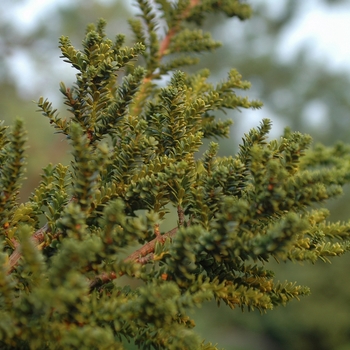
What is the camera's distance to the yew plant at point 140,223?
729 mm

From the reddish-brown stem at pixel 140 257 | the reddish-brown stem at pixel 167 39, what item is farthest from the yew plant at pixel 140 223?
the reddish-brown stem at pixel 167 39

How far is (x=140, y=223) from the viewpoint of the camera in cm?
74

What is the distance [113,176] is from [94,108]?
184 mm

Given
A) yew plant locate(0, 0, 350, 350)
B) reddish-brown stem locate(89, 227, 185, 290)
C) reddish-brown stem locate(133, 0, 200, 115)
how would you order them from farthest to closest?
reddish-brown stem locate(133, 0, 200, 115) → reddish-brown stem locate(89, 227, 185, 290) → yew plant locate(0, 0, 350, 350)

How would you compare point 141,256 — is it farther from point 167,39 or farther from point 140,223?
point 167,39

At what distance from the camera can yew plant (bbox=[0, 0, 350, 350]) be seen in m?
0.73

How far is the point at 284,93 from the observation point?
20.2 m

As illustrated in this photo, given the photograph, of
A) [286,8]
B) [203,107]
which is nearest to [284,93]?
[286,8]

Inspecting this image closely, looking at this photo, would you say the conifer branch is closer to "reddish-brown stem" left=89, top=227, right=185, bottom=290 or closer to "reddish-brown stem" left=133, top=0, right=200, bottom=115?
"reddish-brown stem" left=89, top=227, right=185, bottom=290

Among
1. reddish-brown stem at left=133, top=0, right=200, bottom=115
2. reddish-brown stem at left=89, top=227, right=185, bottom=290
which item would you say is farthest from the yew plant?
reddish-brown stem at left=133, top=0, right=200, bottom=115

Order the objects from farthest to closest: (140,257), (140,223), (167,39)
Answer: (167,39) < (140,257) < (140,223)

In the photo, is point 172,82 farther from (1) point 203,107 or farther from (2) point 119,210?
(2) point 119,210

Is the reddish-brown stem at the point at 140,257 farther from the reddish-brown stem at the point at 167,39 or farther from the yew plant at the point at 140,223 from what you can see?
the reddish-brown stem at the point at 167,39

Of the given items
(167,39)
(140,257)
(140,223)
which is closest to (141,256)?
(140,257)
